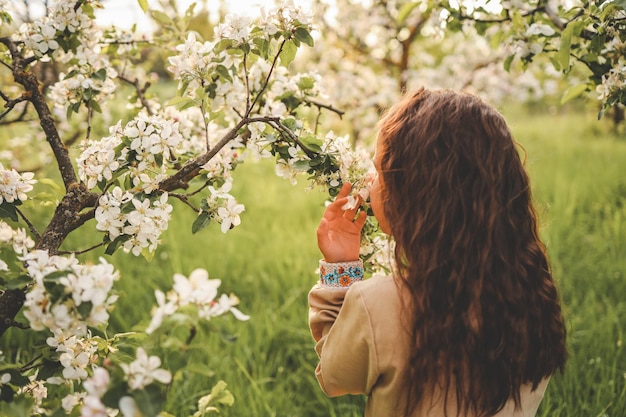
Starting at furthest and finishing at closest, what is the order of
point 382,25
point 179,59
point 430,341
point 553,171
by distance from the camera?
point 553,171, point 382,25, point 179,59, point 430,341

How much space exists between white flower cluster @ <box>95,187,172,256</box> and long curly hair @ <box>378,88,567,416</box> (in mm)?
576

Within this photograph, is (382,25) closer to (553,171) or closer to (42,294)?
(553,171)

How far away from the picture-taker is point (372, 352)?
1228 mm

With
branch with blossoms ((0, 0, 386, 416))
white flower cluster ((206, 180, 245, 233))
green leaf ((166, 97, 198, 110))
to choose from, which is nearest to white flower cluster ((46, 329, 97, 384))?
branch with blossoms ((0, 0, 386, 416))

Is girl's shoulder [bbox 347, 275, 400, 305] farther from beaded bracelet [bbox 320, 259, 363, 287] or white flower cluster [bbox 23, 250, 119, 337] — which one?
white flower cluster [bbox 23, 250, 119, 337]

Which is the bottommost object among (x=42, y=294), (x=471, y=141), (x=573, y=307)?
(x=573, y=307)

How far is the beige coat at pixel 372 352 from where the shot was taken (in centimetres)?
123

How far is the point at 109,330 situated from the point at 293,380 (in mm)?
932

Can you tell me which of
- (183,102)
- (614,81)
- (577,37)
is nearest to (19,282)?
(183,102)

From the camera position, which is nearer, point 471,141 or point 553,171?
point 471,141

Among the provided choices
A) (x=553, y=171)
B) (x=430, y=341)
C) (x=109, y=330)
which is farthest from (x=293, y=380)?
(x=553, y=171)

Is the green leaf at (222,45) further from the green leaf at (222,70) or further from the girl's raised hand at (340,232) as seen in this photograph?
the girl's raised hand at (340,232)

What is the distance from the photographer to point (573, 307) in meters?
3.03

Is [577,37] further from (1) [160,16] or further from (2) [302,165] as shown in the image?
(1) [160,16]
